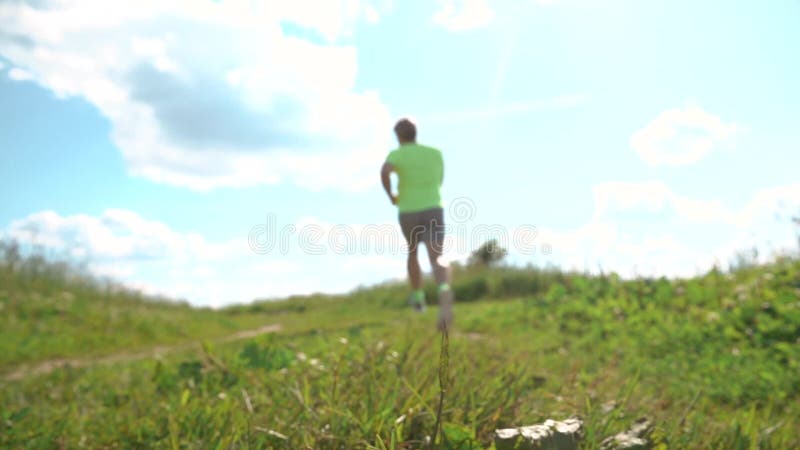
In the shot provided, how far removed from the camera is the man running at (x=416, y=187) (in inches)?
55.5

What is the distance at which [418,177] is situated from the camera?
1.43 meters

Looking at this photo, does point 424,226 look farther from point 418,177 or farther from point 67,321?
point 67,321

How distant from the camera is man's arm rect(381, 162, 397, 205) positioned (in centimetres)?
141

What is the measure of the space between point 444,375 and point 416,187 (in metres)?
0.52

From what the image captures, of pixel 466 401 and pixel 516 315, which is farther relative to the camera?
pixel 516 315

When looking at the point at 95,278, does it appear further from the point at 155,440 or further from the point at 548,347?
the point at 155,440

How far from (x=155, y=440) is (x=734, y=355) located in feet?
18.7

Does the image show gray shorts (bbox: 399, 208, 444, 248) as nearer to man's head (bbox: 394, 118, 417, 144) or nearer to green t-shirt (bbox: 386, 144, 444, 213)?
green t-shirt (bbox: 386, 144, 444, 213)

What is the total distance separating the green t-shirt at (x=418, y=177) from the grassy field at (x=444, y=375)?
1.35 ft

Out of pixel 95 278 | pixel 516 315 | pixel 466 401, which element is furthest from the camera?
A: pixel 95 278

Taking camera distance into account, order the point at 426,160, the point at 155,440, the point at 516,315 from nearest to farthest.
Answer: the point at 426,160
the point at 155,440
the point at 516,315

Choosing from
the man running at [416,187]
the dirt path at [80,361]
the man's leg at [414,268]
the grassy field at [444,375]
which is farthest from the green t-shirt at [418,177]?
the dirt path at [80,361]

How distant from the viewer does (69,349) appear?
10195 mm

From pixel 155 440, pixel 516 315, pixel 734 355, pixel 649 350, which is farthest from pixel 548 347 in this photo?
pixel 155 440
